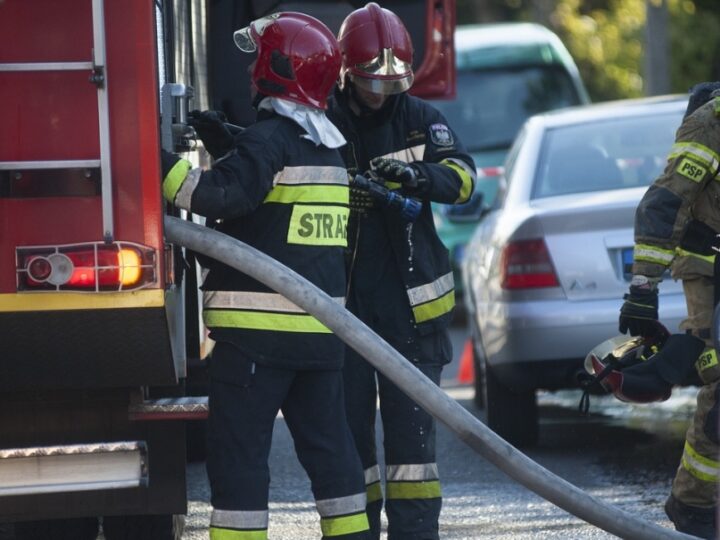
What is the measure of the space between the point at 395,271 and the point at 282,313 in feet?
2.70

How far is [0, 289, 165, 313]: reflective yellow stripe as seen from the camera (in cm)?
454

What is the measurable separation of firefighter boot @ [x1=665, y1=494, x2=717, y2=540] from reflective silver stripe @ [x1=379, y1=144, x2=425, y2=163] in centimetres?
146

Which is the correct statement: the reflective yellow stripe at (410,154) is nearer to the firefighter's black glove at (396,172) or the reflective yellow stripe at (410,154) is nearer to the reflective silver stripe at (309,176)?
the firefighter's black glove at (396,172)

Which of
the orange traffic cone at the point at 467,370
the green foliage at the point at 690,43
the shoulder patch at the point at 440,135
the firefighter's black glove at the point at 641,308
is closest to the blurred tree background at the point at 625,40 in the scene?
the green foliage at the point at 690,43

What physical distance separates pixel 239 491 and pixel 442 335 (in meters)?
1.12

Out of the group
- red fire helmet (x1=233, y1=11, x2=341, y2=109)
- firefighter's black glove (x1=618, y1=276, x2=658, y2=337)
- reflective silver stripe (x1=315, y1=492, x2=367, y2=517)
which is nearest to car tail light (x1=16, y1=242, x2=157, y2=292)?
red fire helmet (x1=233, y1=11, x2=341, y2=109)

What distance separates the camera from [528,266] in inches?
307

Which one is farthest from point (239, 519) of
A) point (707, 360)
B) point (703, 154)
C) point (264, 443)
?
point (703, 154)

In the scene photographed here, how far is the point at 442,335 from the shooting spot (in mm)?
5789

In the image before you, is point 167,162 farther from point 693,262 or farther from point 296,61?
point 693,262

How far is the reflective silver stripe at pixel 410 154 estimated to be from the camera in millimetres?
5785

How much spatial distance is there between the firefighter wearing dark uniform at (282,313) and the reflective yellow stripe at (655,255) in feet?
3.59

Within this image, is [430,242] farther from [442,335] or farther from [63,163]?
[63,163]

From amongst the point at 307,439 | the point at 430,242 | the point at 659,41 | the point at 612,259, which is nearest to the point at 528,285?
the point at 612,259
